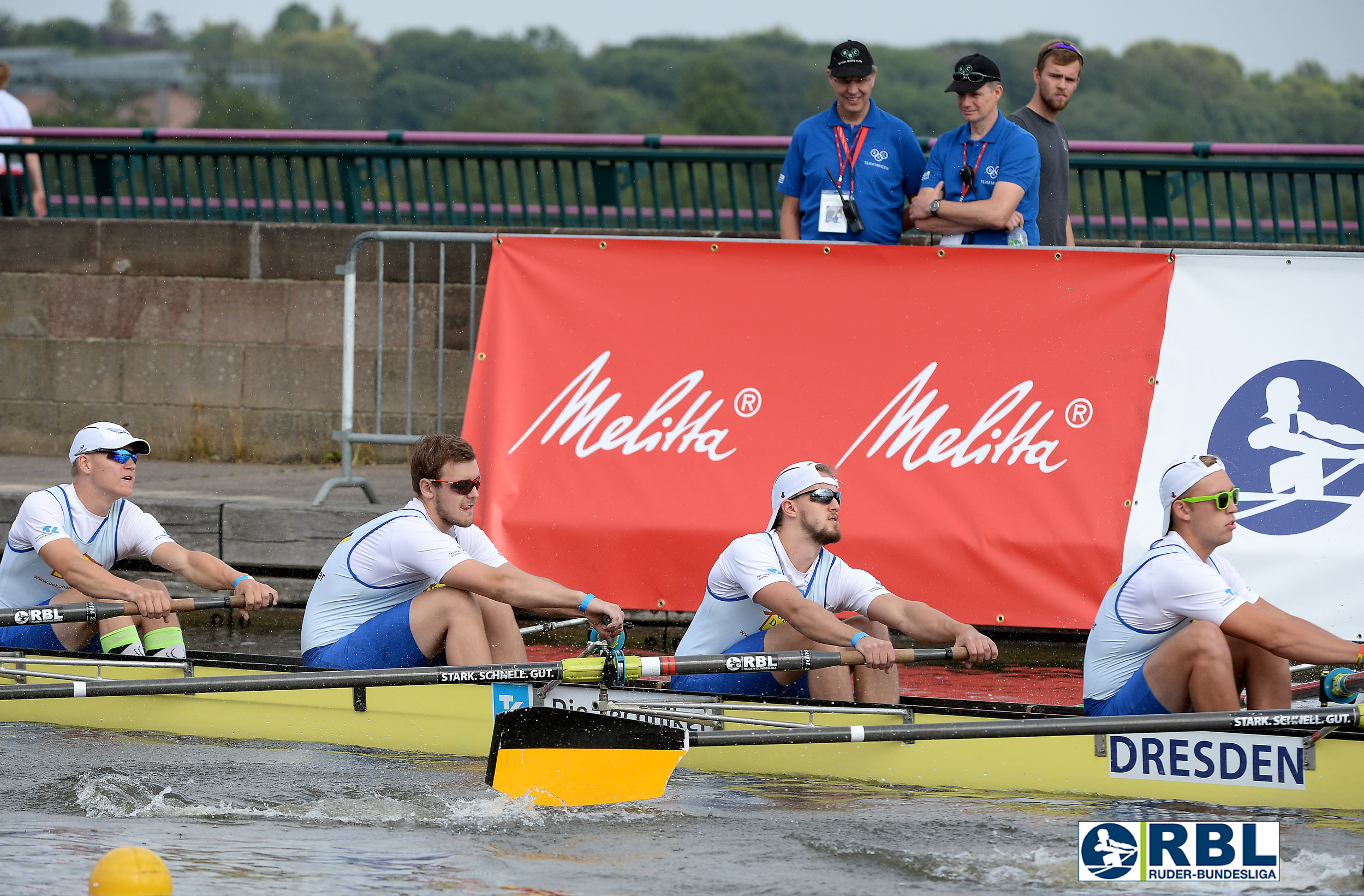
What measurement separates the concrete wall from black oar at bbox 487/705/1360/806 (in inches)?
212

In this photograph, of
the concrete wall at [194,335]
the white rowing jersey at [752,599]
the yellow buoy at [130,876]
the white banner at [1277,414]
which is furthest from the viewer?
the concrete wall at [194,335]

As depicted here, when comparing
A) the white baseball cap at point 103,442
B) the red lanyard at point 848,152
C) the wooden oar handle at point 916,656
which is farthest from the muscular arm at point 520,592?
the red lanyard at point 848,152

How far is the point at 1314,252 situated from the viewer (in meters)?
7.03

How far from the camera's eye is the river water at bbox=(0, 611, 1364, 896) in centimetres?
447

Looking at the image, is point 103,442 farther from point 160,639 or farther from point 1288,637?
point 1288,637

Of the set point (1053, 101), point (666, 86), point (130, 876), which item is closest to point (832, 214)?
point (1053, 101)

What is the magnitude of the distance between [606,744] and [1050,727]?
1.51 meters

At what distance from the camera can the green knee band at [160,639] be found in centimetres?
641

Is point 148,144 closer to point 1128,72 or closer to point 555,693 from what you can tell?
point 555,693

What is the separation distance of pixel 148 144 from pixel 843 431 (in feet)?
21.0

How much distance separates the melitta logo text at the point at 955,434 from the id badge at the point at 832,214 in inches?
40.9

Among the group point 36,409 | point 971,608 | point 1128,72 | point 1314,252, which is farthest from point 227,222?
point 1128,72

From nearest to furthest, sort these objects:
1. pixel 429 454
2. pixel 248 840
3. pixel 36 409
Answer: pixel 248 840, pixel 429 454, pixel 36 409

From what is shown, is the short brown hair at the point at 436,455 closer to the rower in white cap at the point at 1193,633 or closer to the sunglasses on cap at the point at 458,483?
the sunglasses on cap at the point at 458,483
